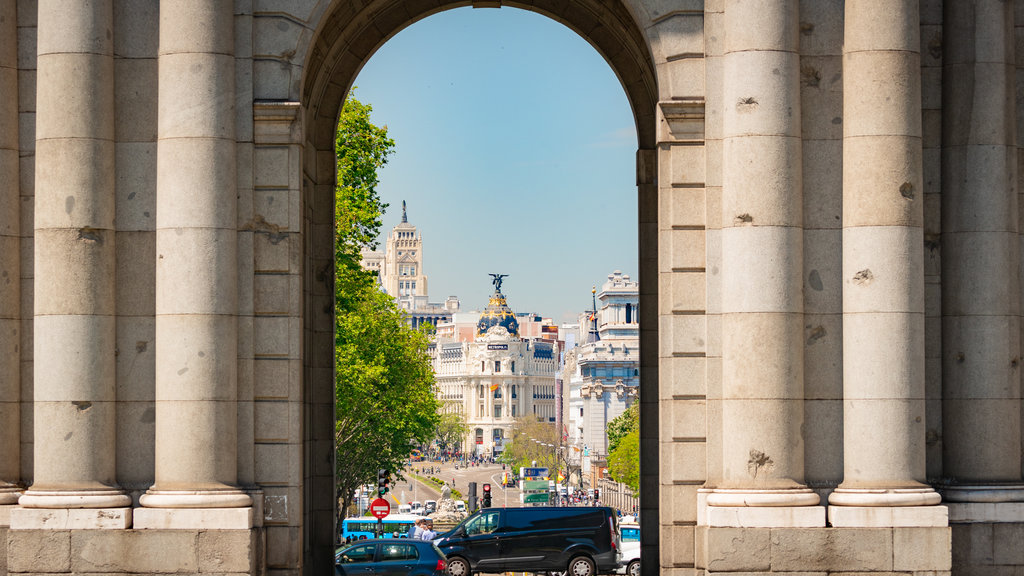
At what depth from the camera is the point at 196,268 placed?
85.2ft

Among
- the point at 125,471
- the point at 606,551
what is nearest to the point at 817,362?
the point at 125,471

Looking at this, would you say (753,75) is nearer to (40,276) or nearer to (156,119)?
(156,119)

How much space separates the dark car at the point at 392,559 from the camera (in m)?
42.2

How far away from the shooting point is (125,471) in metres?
26.5

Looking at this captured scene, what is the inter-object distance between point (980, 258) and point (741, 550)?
6913 millimetres

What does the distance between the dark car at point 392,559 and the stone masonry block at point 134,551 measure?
16396 millimetres

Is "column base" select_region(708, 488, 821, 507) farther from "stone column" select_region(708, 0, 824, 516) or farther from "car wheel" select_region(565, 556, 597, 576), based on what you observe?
"car wheel" select_region(565, 556, 597, 576)

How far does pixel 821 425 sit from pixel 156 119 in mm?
12892

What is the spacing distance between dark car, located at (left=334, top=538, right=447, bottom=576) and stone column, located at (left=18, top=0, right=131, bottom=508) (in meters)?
16.5

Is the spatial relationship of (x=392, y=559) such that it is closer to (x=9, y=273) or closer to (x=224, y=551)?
(x=224, y=551)

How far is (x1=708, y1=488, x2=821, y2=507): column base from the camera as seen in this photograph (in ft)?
83.8

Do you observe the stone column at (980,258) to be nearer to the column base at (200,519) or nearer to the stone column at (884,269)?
the stone column at (884,269)

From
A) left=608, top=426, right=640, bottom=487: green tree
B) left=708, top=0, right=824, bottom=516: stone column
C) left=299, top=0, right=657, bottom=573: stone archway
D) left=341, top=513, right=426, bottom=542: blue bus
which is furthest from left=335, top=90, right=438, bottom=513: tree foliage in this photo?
left=608, top=426, right=640, bottom=487: green tree

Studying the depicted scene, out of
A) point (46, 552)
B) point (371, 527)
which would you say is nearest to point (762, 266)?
point (46, 552)
